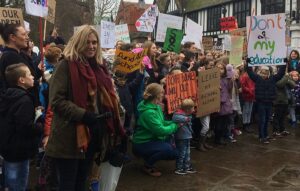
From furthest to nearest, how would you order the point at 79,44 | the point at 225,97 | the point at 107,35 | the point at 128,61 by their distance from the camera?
1. the point at 107,35
2. the point at 225,97
3. the point at 128,61
4. the point at 79,44

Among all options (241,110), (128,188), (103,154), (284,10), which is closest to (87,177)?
(103,154)

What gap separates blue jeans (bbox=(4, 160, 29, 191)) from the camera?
4.36 metres

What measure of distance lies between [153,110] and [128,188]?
1.11 meters

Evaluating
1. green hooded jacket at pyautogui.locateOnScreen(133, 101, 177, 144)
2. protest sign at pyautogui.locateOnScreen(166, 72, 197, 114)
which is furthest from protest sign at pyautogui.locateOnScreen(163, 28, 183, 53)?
green hooded jacket at pyautogui.locateOnScreen(133, 101, 177, 144)

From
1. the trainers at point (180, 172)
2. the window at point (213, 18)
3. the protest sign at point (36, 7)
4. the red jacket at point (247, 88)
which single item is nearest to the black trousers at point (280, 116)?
the red jacket at point (247, 88)

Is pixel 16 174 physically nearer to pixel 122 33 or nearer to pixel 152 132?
pixel 152 132

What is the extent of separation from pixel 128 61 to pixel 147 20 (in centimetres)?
609

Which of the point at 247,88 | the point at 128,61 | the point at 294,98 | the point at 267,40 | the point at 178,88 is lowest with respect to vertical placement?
the point at 294,98

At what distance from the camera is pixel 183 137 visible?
21.3 feet

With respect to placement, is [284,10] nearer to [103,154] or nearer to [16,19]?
[16,19]

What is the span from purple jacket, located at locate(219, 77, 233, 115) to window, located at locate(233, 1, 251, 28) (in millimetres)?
27767

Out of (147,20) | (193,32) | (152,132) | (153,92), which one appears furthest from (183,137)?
(147,20)

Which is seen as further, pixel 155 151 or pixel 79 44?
pixel 155 151

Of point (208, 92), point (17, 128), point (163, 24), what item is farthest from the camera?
point (163, 24)
